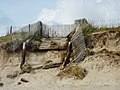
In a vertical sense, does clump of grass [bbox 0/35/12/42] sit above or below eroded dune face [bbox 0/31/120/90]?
above

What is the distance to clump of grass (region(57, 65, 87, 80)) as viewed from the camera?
28.9m

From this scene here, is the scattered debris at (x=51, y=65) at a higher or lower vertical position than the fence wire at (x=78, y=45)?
lower

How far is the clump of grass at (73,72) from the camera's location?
28906 millimetres

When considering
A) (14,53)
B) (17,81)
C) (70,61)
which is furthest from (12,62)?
(70,61)

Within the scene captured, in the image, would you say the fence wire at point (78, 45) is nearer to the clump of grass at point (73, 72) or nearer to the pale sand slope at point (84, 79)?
the pale sand slope at point (84, 79)

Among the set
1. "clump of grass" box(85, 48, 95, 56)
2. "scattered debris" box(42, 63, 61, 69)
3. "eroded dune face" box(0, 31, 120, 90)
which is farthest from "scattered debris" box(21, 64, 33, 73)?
"clump of grass" box(85, 48, 95, 56)

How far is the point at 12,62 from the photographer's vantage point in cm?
3453

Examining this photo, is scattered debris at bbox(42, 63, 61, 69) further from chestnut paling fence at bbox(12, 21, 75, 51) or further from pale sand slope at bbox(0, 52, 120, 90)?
chestnut paling fence at bbox(12, 21, 75, 51)

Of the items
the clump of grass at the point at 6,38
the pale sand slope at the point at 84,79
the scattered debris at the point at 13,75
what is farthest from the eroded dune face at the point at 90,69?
the clump of grass at the point at 6,38

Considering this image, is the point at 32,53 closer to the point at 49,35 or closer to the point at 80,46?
the point at 49,35

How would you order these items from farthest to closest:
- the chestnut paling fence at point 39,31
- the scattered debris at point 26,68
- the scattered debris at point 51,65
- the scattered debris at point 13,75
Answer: the chestnut paling fence at point 39,31
the scattered debris at point 13,75
the scattered debris at point 26,68
the scattered debris at point 51,65

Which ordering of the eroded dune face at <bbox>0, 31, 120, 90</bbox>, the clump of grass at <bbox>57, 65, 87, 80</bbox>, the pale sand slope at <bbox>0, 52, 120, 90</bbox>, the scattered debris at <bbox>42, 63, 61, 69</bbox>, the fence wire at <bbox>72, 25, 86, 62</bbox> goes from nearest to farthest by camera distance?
1. the pale sand slope at <bbox>0, 52, 120, 90</bbox>
2. the eroded dune face at <bbox>0, 31, 120, 90</bbox>
3. the clump of grass at <bbox>57, 65, 87, 80</bbox>
4. the fence wire at <bbox>72, 25, 86, 62</bbox>
5. the scattered debris at <bbox>42, 63, 61, 69</bbox>

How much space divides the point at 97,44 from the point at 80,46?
1.39m

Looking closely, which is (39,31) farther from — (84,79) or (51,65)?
(84,79)
